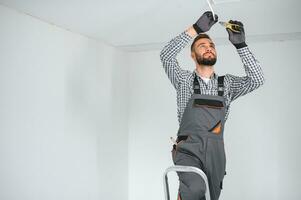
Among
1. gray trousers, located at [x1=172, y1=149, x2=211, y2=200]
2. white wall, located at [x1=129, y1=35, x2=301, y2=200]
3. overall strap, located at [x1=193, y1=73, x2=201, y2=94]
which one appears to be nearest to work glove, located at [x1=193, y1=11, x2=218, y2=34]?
overall strap, located at [x1=193, y1=73, x2=201, y2=94]

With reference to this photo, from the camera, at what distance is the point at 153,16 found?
2.28 metres

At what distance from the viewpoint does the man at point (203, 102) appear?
1.68 m

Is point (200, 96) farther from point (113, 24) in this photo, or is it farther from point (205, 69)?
point (113, 24)

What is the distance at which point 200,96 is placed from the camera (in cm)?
175

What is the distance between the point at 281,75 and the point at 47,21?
189 cm

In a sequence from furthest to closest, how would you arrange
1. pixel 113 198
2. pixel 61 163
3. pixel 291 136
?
pixel 113 198, pixel 291 136, pixel 61 163

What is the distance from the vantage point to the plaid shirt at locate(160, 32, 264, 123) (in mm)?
1791

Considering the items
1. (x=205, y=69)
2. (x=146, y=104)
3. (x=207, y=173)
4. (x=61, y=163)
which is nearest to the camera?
(x=207, y=173)

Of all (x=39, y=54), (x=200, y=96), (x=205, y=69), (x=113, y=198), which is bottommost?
(x=113, y=198)

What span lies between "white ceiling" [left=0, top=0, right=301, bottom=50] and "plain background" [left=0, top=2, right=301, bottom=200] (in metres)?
0.13

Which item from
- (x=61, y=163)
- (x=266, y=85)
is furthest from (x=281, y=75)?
(x=61, y=163)

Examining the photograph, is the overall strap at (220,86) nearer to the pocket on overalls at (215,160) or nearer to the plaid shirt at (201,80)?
the plaid shirt at (201,80)

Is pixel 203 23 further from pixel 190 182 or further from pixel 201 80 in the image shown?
pixel 190 182

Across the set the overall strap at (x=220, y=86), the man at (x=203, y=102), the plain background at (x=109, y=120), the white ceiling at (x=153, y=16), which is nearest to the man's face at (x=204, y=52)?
the man at (x=203, y=102)
